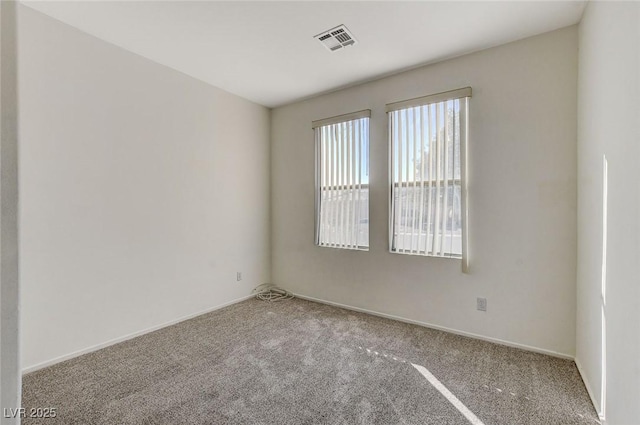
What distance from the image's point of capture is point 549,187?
240 cm

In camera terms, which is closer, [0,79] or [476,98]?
[0,79]

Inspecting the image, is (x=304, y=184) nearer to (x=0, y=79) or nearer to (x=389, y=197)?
(x=389, y=197)

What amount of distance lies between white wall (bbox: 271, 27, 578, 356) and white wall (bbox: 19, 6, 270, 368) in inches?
74.8

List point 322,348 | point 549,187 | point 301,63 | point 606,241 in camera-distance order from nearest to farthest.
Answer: point 606,241 → point 549,187 → point 322,348 → point 301,63

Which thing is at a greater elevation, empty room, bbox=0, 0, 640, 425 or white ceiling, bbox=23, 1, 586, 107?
white ceiling, bbox=23, 1, 586, 107

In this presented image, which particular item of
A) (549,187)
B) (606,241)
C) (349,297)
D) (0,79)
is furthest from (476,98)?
(0,79)

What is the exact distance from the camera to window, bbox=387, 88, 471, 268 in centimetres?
278

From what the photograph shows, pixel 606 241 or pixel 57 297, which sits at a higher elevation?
pixel 606 241

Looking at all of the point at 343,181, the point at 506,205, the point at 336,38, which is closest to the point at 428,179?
the point at 506,205

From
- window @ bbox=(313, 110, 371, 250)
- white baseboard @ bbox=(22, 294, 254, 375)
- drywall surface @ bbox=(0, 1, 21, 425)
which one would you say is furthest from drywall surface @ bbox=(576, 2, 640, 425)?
white baseboard @ bbox=(22, 294, 254, 375)

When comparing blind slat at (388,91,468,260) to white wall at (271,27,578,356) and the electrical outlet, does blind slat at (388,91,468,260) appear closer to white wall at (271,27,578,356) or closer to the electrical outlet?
white wall at (271,27,578,356)

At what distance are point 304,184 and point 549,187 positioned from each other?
8.78 feet

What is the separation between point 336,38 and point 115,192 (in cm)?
245

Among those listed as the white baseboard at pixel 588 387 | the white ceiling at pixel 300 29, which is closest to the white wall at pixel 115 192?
the white ceiling at pixel 300 29
